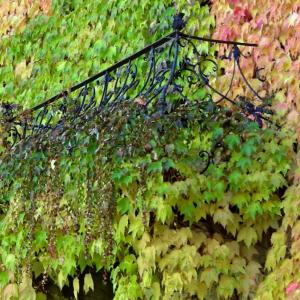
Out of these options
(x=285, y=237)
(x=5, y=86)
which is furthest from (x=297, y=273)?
(x=5, y=86)

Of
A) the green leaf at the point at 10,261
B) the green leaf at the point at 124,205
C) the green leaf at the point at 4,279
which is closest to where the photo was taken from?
the green leaf at the point at 124,205

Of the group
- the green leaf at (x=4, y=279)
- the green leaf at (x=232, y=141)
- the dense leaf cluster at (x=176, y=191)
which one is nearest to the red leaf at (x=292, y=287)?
the dense leaf cluster at (x=176, y=191)

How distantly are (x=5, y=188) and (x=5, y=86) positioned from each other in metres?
1.91

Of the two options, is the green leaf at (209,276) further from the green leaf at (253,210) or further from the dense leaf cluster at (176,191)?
the green leaf at (253,210)

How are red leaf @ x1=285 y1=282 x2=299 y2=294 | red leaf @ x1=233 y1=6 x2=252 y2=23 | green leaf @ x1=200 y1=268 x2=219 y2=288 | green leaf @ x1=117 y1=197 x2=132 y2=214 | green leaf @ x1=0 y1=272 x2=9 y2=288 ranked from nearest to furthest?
red leaf @ x1=285 y1=282 x2=299 y2=294 < green leaf @ x1=200 y1=268 x2=219 y2=288 < green leaf @ x1=117 y1=197 x2=132 y2=214 < red leaf @ x1=233 y1=6 x2=252 y2=23 < green leaf @ x1=0 y1=272 x2=9 y2=288

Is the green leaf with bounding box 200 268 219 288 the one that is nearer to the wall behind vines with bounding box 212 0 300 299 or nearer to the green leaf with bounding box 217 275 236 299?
the green leaf with bounding box 217 275 236 299

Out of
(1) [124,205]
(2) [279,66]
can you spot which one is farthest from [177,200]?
(2) [279,66]

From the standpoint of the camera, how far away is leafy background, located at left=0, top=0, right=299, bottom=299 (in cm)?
398

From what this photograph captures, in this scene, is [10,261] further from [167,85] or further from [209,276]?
[167,85]

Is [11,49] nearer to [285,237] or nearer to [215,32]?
[215,32]

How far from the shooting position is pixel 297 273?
3.84 m

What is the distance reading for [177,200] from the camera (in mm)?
4059

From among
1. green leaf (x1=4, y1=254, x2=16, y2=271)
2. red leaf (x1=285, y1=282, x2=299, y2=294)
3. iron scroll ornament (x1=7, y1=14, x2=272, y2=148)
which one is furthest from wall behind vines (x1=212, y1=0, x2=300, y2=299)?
green leaf (x1=4, y1=254, x2=16, y2=271)

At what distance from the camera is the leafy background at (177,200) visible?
3.98m
